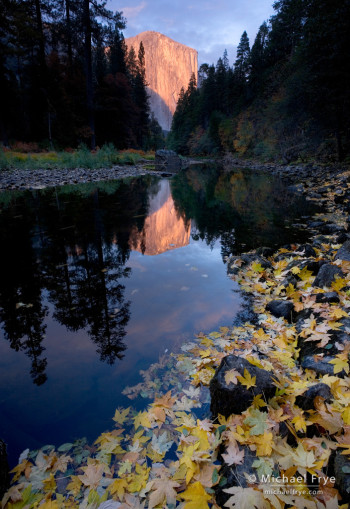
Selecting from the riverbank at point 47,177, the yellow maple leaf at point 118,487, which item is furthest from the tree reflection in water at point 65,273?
the riverbank at point 47,177

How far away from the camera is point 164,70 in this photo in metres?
177

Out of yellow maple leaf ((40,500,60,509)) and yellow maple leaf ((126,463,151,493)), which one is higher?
yellow maple leaf ((40,500,60,509))

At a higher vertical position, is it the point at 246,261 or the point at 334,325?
the point at 334,325

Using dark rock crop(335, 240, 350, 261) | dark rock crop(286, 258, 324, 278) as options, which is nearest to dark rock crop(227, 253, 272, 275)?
dark rock crop(286, 258, 324, 278)

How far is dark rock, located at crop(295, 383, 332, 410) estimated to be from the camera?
5.31 ft

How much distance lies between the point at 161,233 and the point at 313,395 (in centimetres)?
533

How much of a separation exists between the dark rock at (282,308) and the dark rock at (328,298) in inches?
12.3

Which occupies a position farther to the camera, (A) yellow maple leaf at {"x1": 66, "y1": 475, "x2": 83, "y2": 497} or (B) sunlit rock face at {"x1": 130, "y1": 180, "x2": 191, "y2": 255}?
(B) sunlit rock face at {"x1": 130, "y1": 180, "x2": 191, "y2": 255}

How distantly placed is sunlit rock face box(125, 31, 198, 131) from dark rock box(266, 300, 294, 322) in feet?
605

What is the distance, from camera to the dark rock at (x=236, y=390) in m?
1.79

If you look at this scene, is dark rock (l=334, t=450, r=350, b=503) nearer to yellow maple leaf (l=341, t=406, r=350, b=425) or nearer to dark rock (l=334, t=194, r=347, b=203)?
yellow maple leaf (l=341, t=406, r=350, b=425)

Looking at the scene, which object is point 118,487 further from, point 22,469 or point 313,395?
point 313,395

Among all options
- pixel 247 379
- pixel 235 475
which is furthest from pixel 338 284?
pixel 235 475

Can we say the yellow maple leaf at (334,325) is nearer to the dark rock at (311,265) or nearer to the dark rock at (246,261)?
the dark rock at (311,265)
